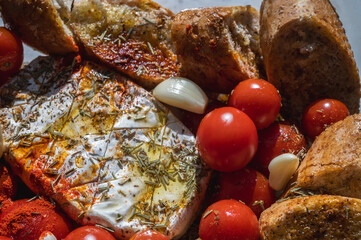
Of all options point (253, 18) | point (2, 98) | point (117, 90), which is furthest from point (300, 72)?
point (2, 98)

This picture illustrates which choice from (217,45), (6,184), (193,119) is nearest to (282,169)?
(193,119)

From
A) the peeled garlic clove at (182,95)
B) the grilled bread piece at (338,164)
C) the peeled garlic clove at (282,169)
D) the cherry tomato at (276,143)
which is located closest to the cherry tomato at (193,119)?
the peeled garlic clove at (182,95)

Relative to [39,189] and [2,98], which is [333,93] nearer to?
[39,189]

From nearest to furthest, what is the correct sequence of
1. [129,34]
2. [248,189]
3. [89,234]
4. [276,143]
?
[89,234], [248,189], [276,143], [129,34]

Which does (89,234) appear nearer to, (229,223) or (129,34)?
(229,223)

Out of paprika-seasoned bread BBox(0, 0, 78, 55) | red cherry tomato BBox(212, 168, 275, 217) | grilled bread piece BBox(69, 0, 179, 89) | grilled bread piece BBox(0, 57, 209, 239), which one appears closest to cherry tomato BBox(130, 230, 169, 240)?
grilled bread piece BBox(0, 57, 209, 239)

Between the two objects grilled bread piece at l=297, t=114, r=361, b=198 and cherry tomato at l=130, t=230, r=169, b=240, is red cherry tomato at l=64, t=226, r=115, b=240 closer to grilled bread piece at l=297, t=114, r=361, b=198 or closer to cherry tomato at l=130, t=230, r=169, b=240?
cherry tomato at l=130, t=230, r=169, b=240

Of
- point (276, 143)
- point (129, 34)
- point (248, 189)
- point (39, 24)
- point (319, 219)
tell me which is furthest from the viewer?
point (129, 34)
